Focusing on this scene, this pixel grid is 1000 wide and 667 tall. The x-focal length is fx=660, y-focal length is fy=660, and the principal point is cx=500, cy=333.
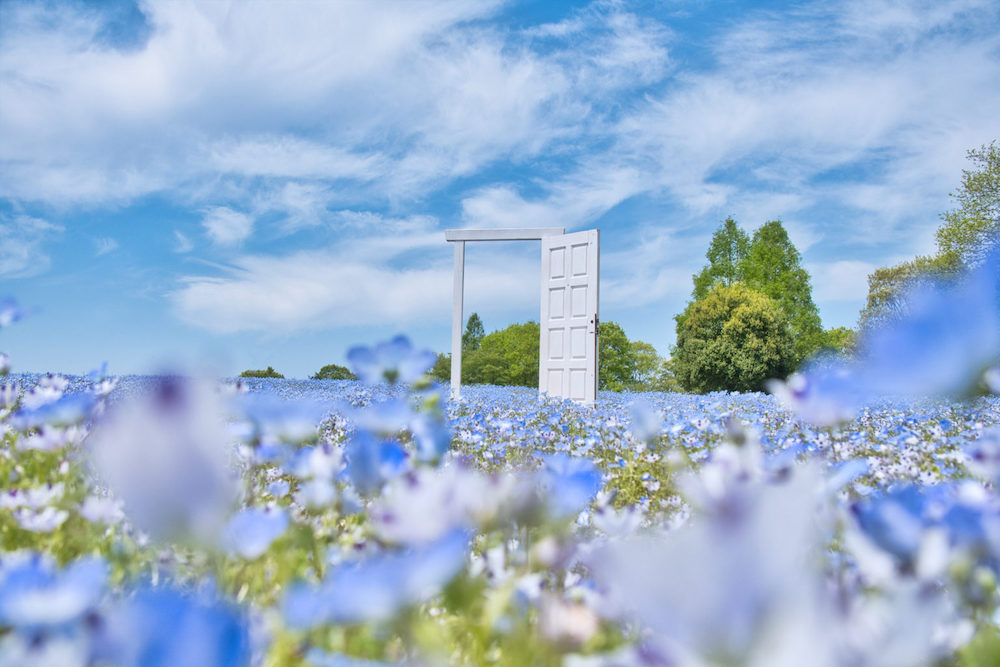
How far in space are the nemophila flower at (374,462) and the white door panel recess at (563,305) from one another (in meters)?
8.13

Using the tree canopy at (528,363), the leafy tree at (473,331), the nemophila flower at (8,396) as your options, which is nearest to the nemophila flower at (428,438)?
the nemophila flower at (8,396)

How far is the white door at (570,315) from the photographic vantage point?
9312mm

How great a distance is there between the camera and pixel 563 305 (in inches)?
385

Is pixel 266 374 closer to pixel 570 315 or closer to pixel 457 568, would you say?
pixel 570 315

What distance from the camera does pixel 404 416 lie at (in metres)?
0.84

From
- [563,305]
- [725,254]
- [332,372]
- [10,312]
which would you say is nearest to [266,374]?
[332,372]

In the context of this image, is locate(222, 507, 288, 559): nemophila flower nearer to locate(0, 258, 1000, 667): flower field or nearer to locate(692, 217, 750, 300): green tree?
locate(0, 258, 1000, 667): flower field

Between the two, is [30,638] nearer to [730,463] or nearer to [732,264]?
[730,463]

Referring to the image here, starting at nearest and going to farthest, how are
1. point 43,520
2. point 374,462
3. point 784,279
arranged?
point 374,462 < point 43,520 < point 784,279

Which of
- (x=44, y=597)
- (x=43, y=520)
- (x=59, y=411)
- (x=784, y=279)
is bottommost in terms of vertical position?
(x=43, y=520)

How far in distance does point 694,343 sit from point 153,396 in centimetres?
2230

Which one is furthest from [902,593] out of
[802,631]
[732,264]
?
[732,264]

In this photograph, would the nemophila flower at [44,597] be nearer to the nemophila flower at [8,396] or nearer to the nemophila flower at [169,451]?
→ the nemophila flower at [169,451]

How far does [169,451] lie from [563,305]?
9.45 meters
